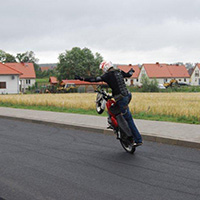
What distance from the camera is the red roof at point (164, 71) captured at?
330 ft

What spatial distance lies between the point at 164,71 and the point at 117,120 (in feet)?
321

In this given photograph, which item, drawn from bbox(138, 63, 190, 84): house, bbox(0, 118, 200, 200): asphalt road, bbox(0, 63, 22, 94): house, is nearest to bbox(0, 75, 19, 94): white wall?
bbox(0, 63, 22, 94): house

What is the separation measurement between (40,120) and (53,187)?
8171 millimetres

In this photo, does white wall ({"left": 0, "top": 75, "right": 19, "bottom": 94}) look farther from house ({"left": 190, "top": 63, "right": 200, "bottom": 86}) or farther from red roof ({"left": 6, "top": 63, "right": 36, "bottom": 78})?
house ({"left": 190, "top": 63, "right": 200, "bottom": 86})

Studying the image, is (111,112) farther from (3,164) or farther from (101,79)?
(3,164)

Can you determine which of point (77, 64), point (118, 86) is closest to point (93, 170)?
point (118, 86)

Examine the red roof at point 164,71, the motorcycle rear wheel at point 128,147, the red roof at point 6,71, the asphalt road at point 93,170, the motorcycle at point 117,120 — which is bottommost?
the asphalt road at point 93,170

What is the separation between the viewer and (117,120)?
22.5 feet

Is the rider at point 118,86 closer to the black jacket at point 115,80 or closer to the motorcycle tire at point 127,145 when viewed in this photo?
the black jacket at point 115,80

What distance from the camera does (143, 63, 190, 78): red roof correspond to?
330 ft

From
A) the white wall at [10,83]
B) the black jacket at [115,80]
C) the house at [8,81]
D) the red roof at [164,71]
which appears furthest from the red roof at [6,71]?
the black jacket at [115,80]

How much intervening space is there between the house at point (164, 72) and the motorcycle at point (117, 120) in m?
93.0

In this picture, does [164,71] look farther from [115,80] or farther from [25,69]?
[115,80]

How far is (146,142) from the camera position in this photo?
821 cm
